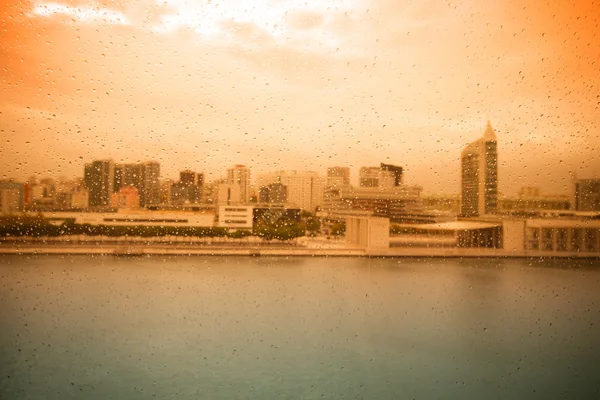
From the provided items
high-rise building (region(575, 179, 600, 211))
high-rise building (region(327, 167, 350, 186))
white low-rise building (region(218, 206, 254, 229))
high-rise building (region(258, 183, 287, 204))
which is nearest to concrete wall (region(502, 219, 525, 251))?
high-rise building (region(575, 179, 600, 211))

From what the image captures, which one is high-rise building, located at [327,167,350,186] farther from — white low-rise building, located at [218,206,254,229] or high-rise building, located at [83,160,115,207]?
high-rise building, located at [83,160,115,207]

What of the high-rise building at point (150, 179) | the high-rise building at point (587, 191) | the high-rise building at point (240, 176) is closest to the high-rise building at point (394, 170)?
the high-rise building at point (240, 176)

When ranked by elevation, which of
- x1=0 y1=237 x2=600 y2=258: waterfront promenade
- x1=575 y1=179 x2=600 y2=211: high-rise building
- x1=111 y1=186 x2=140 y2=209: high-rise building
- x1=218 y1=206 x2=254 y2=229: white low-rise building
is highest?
x1=575 y1=179 x2=600 y2=211: high-rise building

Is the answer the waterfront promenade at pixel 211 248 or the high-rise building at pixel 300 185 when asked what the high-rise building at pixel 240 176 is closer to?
the high-rise building at pixel 300 185

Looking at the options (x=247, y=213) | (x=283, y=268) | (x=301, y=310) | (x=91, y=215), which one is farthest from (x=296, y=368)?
(x=91, y=215)

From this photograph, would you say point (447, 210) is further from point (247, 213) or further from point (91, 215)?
point (91, 215)

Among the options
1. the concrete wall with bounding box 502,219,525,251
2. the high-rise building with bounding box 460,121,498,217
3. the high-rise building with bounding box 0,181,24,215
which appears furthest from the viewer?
the concrete wall with bounding box 502,219,525,251

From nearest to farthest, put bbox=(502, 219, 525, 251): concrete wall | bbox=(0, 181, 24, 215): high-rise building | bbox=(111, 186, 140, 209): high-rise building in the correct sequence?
bbox=(0, 181, 24, 215): high-rise building < bbox=(111, 186, 140, 209): high-rise building < bbox=(502, 219, 525, 251): concrete wall

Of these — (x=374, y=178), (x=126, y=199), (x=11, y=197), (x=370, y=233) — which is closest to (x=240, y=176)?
(x=126, y=199)
